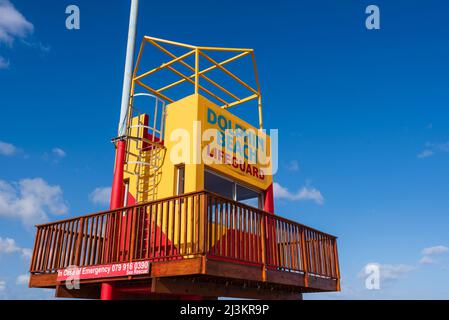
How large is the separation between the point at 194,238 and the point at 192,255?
4.66 feet

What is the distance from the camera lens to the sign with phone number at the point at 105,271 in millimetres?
8578

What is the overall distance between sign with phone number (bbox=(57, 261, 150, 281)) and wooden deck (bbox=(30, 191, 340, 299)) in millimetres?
21

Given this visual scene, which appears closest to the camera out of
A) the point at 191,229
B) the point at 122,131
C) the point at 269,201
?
the point at 191,229

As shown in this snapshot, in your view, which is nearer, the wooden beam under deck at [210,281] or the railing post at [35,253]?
the wooden beam under deck at [210,281]

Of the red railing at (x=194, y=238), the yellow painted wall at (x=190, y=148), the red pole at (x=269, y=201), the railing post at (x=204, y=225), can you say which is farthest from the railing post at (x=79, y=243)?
the red pole at (x=269, y=201)

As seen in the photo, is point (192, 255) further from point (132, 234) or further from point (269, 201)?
point (269, 201)

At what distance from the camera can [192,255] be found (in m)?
9.06

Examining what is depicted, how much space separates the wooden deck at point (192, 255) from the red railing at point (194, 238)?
0.02 m

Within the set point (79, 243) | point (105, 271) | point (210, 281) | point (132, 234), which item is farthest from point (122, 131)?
point (210, 281)

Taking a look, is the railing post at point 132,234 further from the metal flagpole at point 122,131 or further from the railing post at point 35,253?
the railing post at point 35,253

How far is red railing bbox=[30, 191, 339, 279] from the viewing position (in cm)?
Result: 827

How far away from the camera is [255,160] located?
1450cm
